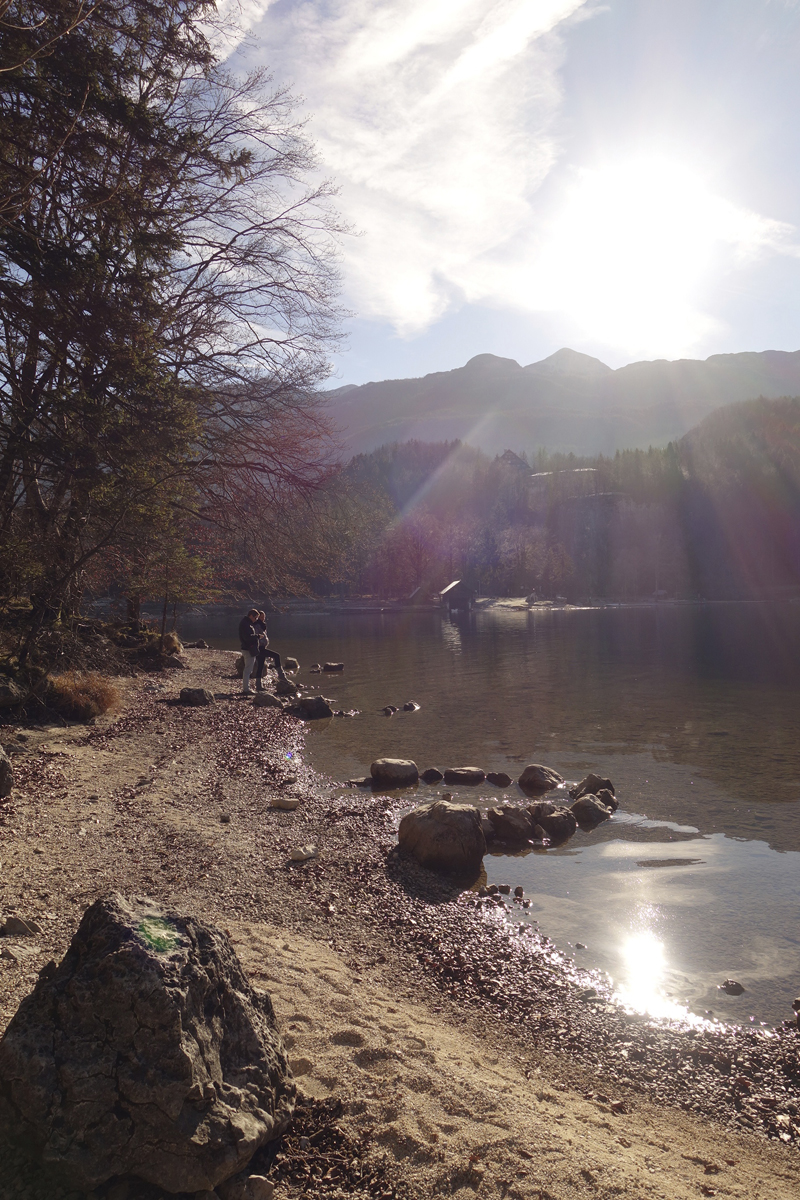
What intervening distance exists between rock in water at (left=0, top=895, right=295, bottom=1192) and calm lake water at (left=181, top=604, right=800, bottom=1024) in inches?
162

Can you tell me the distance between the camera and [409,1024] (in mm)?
4801

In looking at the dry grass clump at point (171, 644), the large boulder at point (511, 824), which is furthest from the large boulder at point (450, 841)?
the dry grass clump at point (171, 644)

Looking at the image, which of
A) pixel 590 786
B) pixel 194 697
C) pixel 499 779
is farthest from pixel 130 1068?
pixel 194 697

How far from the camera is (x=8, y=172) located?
7.08 m

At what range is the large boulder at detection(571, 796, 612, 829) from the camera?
9.95 metres

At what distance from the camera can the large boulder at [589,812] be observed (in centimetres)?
995

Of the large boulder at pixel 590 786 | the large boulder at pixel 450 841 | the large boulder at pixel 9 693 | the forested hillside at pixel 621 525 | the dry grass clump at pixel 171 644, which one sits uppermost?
the forested hillside at pixel 621 525

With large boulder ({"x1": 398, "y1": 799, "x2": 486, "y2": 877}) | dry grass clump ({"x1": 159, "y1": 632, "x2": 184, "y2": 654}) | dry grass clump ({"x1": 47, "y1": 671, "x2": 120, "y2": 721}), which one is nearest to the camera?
large boulder ({"x1": 398, "y1": 799, "x2": 486, "y2": 877})

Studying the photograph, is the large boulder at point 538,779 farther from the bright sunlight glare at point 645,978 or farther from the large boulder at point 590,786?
the bright sunlight glare at point 645,978

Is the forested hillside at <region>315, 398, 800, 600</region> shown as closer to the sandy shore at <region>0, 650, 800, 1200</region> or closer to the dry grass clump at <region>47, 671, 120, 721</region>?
the dry grass clump at <region>47, 671, 120, 721</region>

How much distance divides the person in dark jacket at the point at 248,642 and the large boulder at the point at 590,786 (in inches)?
435

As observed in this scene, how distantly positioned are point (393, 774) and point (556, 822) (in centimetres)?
317

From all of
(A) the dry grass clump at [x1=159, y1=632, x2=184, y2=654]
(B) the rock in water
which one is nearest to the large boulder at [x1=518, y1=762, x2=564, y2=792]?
(B) the rock in water

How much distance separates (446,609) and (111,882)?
3170 inches
